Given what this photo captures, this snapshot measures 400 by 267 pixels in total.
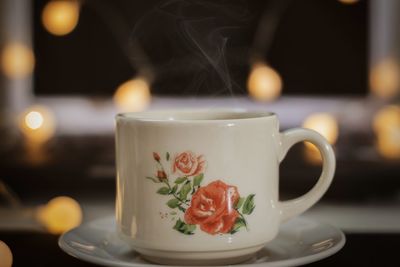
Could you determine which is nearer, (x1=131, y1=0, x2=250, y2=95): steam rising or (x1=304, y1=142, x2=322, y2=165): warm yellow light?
(x1=304, y1=142, x2=322, y2=165): warm yellow light

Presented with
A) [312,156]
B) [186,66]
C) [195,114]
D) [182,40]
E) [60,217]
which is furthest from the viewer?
[186,66]

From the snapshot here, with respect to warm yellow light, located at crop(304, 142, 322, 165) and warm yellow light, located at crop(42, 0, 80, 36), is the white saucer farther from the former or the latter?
warm yellow light, located at crop(42, 0, 80, 36)

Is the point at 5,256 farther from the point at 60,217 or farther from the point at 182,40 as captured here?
the point at 182,40

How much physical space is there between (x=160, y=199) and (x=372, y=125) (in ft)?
4.30

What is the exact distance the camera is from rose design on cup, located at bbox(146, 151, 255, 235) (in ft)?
1.59

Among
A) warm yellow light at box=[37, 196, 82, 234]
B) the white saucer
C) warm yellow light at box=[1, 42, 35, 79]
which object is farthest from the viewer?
warm yellow light at box=[1, 42, 35, 79]

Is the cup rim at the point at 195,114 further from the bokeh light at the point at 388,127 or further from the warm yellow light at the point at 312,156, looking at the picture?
the bokeh light at the point at 388,127

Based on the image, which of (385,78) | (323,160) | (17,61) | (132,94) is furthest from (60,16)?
(323,160)

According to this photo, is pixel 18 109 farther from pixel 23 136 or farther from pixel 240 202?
pixel 240 202

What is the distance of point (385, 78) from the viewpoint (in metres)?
1.69

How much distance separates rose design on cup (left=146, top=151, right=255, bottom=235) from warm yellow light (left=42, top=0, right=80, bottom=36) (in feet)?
3.98

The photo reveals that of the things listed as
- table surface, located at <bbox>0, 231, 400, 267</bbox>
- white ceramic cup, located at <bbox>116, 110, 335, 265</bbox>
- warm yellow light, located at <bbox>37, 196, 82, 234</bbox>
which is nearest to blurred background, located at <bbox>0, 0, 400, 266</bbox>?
warm yellow light, located at <bbox>37, 196, 82, 234</bbox>

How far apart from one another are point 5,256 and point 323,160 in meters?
0.26

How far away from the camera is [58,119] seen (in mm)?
1679
